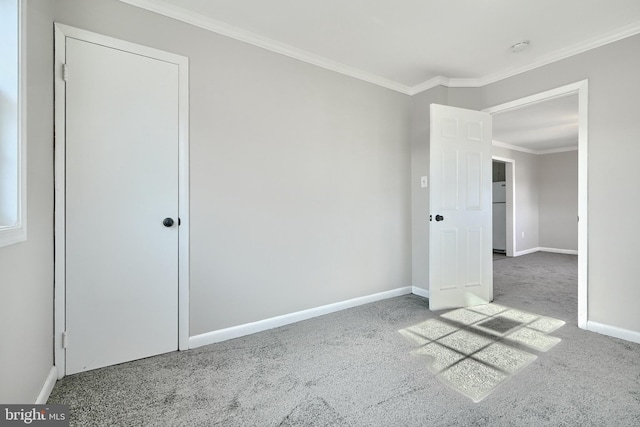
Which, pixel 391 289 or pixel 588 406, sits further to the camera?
pixel 391 289

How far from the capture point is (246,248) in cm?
251

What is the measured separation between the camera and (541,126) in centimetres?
503

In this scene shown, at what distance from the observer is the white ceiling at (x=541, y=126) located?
160 inches

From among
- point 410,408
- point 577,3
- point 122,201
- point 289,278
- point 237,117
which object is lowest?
point 410,408

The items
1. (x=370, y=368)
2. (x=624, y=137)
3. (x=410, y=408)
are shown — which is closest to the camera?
(x=410, y=408)

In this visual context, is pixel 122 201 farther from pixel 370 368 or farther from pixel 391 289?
pixel 391 289

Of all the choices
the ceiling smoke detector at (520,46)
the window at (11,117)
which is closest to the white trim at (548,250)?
the ceiling smoke detector at (520,46)

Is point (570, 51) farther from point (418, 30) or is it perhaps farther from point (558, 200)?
point (558, 200)

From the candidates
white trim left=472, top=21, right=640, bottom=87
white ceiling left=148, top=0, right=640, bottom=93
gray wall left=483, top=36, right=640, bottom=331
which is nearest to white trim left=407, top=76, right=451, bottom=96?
white trim left=472, top=21, right=640, bottom=87

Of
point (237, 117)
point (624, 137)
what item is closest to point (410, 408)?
point (237, 117)

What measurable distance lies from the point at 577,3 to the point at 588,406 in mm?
2500

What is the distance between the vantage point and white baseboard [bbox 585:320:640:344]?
7.74ft

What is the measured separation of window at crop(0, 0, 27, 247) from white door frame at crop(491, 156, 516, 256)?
24.0ft

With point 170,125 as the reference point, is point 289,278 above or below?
below
